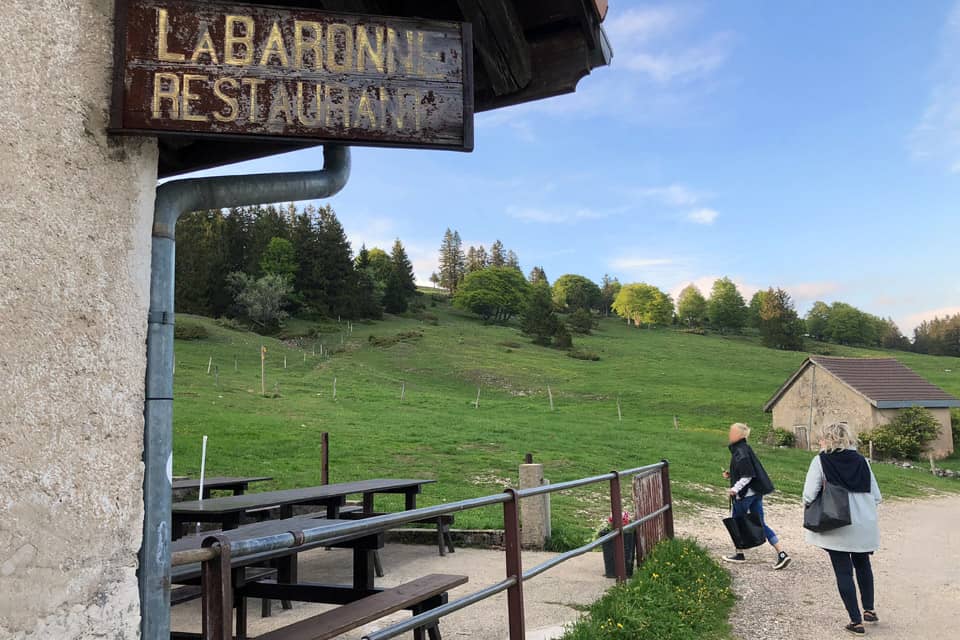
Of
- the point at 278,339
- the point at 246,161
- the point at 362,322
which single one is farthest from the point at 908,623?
the point at 362,322

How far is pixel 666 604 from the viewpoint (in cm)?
536

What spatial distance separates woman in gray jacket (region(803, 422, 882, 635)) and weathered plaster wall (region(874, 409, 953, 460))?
31.0m

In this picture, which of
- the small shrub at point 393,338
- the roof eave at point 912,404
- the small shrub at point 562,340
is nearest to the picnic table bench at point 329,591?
the roof eave at point 912,404

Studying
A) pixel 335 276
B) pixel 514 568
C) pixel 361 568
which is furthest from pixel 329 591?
pixel 335 276

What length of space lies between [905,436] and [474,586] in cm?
3162

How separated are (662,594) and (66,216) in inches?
196

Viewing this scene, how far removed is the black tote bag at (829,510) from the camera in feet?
18.7

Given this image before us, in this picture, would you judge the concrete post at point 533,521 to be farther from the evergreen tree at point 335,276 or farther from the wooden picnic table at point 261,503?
the evergreen tree at point 335,276

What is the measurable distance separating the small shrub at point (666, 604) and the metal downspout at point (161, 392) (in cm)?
298

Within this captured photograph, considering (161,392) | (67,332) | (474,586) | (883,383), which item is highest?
(67,332)

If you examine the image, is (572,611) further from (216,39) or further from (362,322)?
(362,322)

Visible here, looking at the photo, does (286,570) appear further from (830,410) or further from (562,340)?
(562,340)

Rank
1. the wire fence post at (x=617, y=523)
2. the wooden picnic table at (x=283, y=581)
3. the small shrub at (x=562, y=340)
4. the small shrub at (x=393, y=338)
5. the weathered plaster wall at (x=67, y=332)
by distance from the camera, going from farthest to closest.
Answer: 1. the small shrub at (x=562, y=340)
2. the small shrub at (x=393, y=338)
3. the wire fence post at (x=617, y=523)
4. the wooden picnic table at (x=283, y=581)
5. the weathered plaster wall at (x=67, y=332)

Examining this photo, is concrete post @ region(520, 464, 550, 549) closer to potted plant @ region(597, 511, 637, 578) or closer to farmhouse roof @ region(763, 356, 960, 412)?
potted plant @ region(597, 511, 637, 578)
